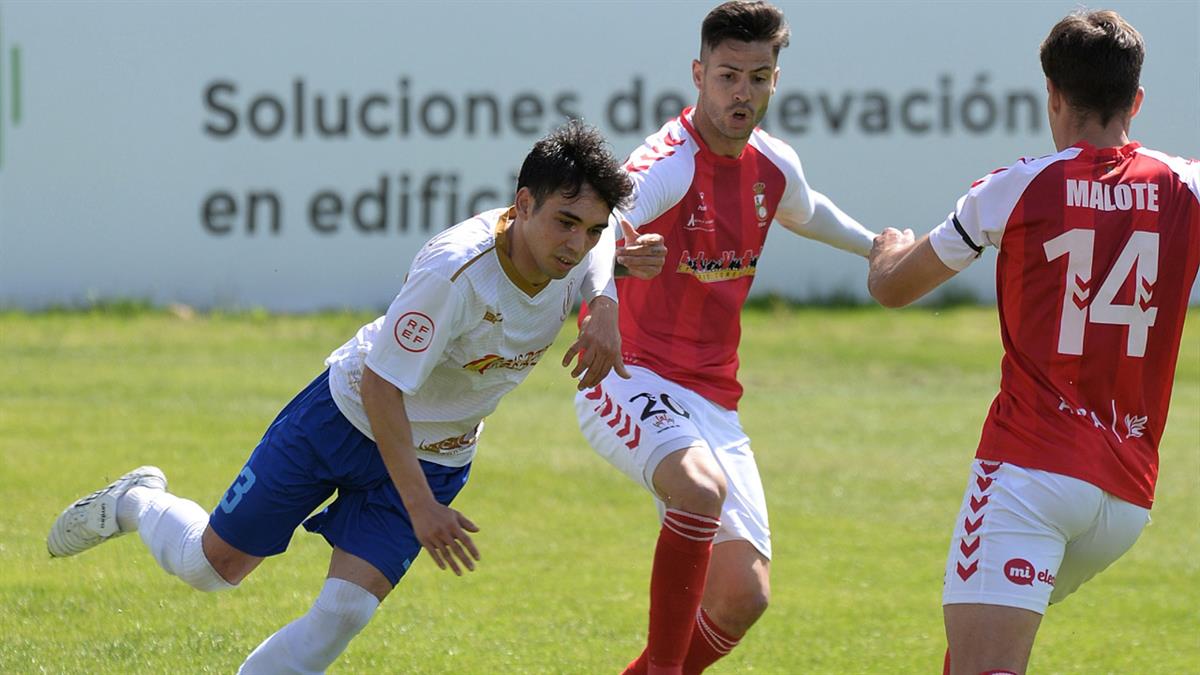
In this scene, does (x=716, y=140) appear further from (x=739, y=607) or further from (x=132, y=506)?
(x=132, y=506)

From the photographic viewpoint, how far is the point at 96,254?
1562 cm

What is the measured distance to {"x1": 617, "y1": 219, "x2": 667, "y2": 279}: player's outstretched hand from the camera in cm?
464

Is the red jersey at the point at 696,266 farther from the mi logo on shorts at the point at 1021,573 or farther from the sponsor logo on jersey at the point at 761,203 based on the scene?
the mi logo on shorts at the point at 1021,573

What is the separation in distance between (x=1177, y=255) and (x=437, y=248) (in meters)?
1.91

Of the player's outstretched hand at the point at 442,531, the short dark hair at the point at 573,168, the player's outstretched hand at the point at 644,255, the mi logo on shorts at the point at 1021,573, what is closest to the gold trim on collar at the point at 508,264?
the short dark hair at the point at 573,168

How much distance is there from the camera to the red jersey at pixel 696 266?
5410 mm

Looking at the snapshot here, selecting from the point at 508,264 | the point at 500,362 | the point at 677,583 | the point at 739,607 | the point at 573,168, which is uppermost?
the point at 573,168

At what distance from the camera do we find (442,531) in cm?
411

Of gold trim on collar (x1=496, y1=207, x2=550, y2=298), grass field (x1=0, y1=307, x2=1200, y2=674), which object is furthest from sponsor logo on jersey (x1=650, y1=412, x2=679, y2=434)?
grass field (x1=0, y1=307, x2=1200, y2=674)

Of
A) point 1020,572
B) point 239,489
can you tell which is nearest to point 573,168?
point 239,489

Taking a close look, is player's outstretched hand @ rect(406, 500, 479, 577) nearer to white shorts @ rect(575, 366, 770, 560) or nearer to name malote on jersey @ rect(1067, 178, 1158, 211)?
white shorts @ rect(575, 366, 770, 560)

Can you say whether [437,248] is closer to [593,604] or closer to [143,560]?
[593,604]

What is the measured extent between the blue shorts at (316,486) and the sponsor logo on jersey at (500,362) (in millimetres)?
382

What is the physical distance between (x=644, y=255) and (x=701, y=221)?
0.82 m
